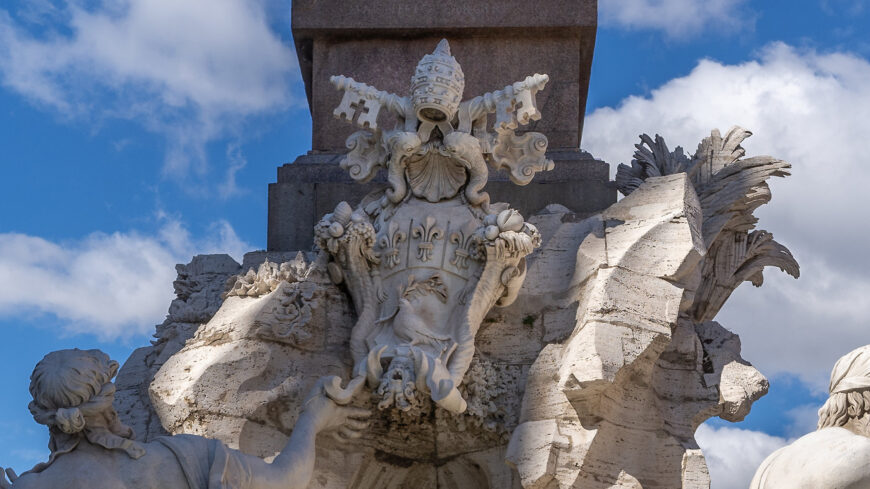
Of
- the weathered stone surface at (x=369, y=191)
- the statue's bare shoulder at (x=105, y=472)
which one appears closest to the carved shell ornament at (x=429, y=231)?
the weathered stone surface at (x=369, y=191)

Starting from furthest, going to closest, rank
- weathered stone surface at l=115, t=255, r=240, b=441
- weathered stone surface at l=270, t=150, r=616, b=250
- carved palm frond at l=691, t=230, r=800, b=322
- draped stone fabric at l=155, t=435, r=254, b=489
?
1. weathered stone surface at l=270, t=150, r=616, b=250
2. carved palm frond at l=691, t=230, r=800, b=322
3. weathered stone surface at l=115, t=255, r=240, b=441
4. draped stone fabric at l=155, t=435, r=254, b=489

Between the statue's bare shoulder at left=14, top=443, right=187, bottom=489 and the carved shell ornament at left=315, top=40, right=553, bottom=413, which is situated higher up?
the carved shell ornament at left=315, top=40, right=553, bottom=413

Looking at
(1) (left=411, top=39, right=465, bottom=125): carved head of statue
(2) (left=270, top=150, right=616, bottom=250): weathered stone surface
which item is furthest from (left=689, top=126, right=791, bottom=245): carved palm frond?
(1) (left=411, top=39, right=465, bottom=125): carved head of statue

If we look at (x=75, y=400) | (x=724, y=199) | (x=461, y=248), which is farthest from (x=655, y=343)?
(x=75, y=400)

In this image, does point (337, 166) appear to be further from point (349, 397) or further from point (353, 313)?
point (349, 397)

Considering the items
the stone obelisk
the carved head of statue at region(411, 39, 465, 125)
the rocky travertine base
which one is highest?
the stone obelisk

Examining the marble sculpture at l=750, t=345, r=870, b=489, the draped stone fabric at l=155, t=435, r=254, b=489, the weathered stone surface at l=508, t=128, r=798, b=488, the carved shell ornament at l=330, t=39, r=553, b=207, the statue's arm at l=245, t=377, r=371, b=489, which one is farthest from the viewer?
the carved shell ornament at l=330, t=39, r=553, b=207

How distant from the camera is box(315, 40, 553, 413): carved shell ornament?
1040 centimetres

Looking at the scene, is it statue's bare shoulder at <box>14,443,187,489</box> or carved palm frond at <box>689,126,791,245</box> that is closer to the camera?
statue's bare shoulder at <box>14,443,187,489</box>

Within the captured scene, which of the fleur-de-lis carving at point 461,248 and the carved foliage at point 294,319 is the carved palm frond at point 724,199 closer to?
the fleur-de-lis carving at point 461,248

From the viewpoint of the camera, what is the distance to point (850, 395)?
348 inches

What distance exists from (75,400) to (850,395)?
349 cm

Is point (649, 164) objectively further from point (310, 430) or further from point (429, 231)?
point (310, 430)

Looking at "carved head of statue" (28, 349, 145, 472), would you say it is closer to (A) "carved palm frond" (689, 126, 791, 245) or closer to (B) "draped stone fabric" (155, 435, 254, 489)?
(B) "draped stone fabric" (155, 435, 254, 489)
